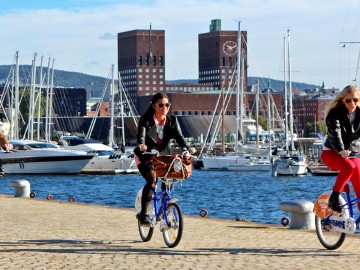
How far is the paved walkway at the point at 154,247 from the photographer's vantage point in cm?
1103

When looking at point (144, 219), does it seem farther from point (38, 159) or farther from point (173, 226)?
point (38, 159)

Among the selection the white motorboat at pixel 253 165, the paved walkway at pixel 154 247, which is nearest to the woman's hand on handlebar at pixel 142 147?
the paved walkway at pixel 154 247

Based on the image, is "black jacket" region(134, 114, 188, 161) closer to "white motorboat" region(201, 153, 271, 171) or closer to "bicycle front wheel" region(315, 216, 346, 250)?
"bicycle front wheel" region(315, 216, 346, 250)

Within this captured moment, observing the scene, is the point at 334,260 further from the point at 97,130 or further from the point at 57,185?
the point at 97,130

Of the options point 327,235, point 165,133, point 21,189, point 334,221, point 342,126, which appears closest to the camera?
point 342,126

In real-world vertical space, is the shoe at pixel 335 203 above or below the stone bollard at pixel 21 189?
above

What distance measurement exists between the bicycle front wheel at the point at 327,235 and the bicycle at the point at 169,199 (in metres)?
1.63

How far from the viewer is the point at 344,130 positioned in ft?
38.4

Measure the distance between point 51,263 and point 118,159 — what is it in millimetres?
76559

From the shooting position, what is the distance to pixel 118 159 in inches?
3445

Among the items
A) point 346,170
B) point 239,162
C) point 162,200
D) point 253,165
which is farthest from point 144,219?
point 239,162

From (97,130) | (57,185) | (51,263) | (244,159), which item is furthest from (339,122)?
(97,130)

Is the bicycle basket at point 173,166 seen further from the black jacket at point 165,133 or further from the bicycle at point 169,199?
the black jacket at point 165,133

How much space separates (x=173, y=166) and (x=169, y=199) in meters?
0.53
